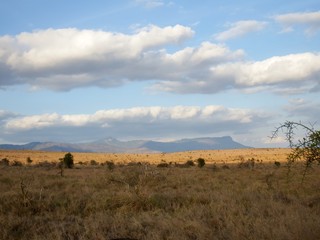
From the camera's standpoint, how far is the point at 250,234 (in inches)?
329

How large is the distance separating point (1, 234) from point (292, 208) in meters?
7.74

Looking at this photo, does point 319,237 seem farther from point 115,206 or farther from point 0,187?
point 0,187

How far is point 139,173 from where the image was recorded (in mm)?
22375

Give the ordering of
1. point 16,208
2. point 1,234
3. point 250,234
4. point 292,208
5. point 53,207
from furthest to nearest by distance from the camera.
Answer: point 53,207
point 16,208
point 292,208
point 1,234
point 250,234

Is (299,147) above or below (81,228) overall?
above

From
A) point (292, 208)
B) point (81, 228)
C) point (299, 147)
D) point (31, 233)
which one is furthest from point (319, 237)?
point (31, 233)

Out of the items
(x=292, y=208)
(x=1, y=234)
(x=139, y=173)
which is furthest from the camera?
(x=139, y=173)

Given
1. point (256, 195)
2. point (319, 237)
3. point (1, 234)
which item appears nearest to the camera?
point (319, 237)

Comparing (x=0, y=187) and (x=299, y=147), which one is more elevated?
(x=299, y=147)

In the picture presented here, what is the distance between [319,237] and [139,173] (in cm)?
1544

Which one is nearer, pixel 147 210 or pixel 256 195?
pixel 147 210

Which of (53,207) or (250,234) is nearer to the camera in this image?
(250,234)

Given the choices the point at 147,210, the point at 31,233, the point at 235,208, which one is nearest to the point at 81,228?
the point at 31,233

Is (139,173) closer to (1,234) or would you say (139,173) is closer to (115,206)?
(115,206)
